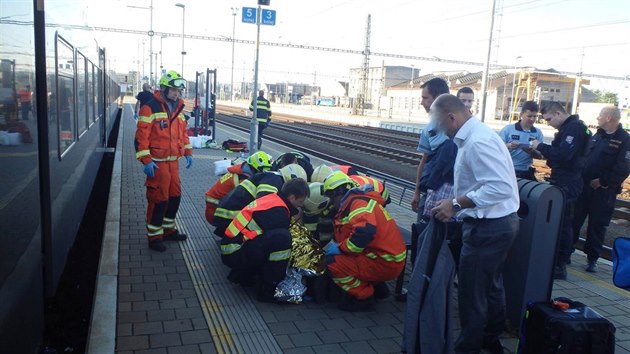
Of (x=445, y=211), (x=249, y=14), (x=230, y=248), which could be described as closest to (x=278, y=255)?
(x=230, y=248)

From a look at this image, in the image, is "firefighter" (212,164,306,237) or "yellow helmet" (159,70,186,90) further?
"yellow helmet" (159,70,186,90)

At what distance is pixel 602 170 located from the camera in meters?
5.98

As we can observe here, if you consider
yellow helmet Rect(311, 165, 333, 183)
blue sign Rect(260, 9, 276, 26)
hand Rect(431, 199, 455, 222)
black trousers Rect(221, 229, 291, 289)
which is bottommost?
black trousers Rect(221, 229, 291, 289)

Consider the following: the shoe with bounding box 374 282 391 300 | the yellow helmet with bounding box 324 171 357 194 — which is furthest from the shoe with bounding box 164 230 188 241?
the shoe with bounding box 374 282 391 300

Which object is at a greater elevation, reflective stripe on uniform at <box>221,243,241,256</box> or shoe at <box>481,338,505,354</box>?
reflective stripe on uniform at <box>221,243,241,256</box>

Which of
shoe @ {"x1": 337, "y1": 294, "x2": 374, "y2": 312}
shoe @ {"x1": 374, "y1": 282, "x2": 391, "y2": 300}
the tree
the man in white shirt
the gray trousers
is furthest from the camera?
the tree

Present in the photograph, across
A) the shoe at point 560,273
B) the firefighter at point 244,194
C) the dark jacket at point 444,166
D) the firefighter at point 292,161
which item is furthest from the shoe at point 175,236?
the shoe at point 560,273

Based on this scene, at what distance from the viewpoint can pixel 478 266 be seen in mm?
3590

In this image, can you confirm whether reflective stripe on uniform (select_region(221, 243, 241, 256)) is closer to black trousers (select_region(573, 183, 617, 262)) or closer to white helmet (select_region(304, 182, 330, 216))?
white helmet (select_region(304, 182, 330, 216))

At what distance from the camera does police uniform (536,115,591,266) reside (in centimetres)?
548

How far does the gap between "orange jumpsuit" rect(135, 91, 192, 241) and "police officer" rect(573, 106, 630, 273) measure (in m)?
4.79

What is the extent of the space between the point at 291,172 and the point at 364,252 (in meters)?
1.77

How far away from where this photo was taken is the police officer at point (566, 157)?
549 cm

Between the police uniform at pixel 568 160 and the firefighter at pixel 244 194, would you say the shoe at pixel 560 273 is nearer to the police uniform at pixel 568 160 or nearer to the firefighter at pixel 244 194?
the police uniform at pixel 568 160
